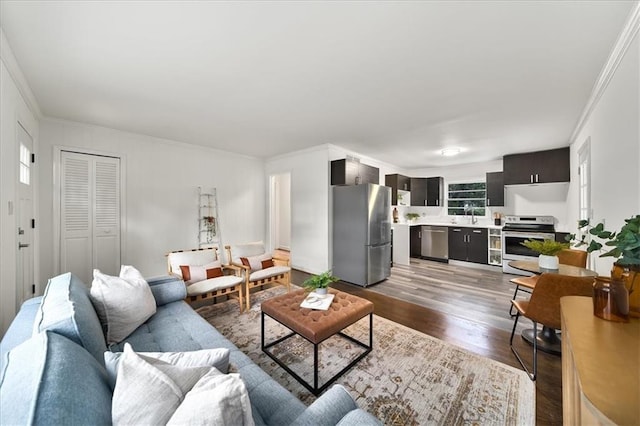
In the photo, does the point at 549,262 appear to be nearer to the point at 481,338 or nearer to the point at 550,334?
Result: the point at 550,334

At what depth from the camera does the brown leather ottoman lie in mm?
1808

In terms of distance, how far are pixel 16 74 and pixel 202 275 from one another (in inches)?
100

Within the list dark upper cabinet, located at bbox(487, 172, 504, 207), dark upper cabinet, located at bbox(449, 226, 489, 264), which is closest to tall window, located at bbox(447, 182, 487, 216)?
dark upper cabinet, located at bbox(487, 172, 504, 207)

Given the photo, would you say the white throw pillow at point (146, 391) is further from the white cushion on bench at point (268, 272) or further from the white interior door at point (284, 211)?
the white interior door at point (284, 211)

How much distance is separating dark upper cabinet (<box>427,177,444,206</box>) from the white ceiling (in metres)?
2.92

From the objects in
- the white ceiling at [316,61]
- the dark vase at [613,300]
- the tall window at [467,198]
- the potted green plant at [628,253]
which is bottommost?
the dark vase at [613,300]

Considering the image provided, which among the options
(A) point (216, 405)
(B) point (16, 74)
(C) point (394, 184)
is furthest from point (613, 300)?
(C) point (394, 184)

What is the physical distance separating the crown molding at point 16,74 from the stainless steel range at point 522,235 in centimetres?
711

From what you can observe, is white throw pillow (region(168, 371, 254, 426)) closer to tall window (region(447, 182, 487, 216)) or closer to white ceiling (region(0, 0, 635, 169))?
white ceiling (region(0, 0, 635, 169))

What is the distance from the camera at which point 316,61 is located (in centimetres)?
205

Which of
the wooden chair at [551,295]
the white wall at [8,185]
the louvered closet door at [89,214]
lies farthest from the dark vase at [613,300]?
the louvered closet door at [89,214]

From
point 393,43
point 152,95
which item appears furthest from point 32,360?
point 152,95

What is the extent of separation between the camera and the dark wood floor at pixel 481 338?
5.57 ft

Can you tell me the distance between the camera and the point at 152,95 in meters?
2.67
